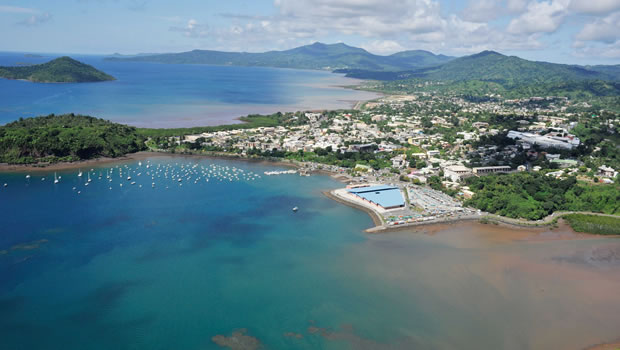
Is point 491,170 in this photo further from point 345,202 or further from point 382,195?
point 345,202

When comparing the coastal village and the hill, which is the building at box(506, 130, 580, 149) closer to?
the coastal village

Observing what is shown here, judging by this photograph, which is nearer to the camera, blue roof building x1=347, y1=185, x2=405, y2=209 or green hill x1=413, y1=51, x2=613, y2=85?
blue roof building x1=347, y1=185, x2=405, y2=209

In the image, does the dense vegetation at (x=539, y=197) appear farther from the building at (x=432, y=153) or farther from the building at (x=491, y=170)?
the building at (x=432, y=153)

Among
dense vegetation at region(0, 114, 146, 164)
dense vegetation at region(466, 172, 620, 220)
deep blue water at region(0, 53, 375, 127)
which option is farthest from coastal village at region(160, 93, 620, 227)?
deep blue water at region(0, 53, 375, 127)

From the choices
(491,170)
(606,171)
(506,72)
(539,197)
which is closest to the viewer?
(539,197)

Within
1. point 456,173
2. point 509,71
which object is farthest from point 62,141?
point 509,71
